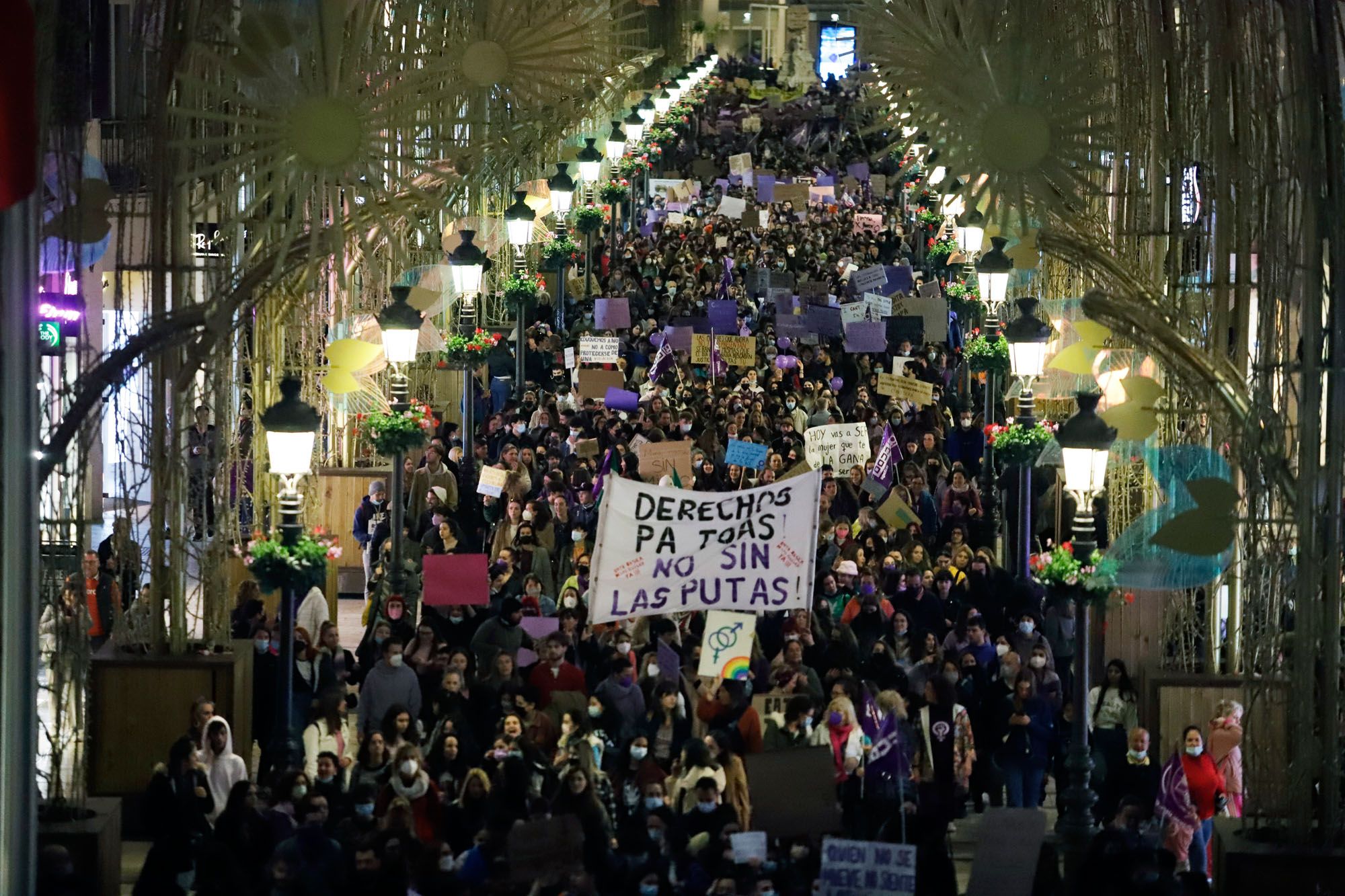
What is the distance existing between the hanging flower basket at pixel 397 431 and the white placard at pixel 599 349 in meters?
9.42

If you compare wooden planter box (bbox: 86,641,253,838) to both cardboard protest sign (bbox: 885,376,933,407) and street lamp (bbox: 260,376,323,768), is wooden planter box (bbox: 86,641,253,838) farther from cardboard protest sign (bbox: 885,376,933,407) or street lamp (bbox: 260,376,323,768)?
cardboard protest sign (bbox: 885,376,933,407)

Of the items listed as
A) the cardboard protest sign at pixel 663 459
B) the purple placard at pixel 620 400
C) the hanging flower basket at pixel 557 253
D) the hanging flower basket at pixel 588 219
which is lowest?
the cardboard protest sign at pixel 663 459

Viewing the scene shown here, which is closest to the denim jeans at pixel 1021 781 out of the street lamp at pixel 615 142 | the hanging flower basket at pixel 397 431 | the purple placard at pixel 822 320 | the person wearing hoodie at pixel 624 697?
the person wearing hoodie at pixel 624 697

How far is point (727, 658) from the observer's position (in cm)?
1602

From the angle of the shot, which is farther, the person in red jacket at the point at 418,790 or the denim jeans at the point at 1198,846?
the denim jeans at the point at 1198,846

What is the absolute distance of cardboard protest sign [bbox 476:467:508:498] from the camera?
75.3 ft

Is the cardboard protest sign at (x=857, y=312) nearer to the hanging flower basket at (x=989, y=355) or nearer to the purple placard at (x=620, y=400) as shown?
the purple placard at (x=620, y=400)

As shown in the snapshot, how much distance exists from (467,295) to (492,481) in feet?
8.43

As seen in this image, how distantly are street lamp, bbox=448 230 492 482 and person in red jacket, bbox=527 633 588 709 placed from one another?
7.80m

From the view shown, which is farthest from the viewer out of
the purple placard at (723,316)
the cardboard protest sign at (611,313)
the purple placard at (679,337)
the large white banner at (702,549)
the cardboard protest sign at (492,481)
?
the purple placard at (723,316)

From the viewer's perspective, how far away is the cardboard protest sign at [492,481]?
22.9 meters

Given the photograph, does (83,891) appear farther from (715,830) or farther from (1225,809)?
(1225,809)

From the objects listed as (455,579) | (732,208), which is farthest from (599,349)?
(732,208)

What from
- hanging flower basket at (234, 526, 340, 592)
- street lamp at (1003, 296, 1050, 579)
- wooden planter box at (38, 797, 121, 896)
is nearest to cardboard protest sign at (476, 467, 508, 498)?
street lamp at (1003, 296, 1050, 579)
